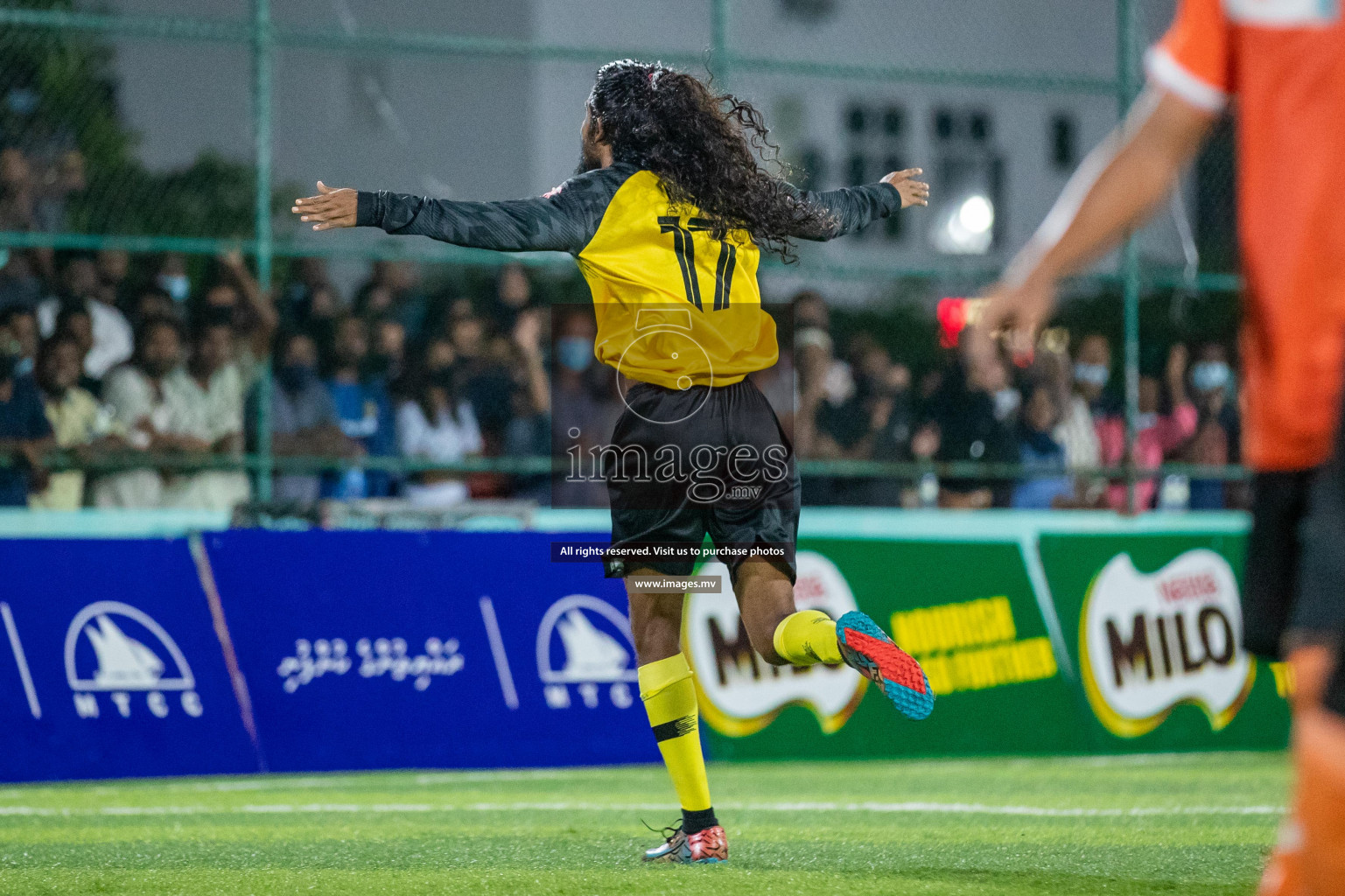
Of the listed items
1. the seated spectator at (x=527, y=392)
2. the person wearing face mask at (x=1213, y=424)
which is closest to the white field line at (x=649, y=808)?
the seated spectator at (x=527, y=392)

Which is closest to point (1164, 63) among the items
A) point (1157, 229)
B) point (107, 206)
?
point (107, 206)

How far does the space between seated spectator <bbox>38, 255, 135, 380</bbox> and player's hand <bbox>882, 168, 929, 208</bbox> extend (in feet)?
19.5

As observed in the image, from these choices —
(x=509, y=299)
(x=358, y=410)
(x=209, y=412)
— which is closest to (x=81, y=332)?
(x=209, y=412)

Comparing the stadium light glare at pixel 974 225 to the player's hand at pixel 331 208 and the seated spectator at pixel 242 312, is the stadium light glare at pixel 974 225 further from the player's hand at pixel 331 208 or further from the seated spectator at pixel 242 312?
the player's hand at pixel 331 208

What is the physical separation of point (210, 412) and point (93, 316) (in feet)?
3.10

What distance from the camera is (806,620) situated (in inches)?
198

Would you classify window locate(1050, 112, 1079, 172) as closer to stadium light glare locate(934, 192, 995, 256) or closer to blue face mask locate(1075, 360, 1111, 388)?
stadium light glare locate(934, 192, 995, 256)

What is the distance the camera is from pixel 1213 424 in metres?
12.4

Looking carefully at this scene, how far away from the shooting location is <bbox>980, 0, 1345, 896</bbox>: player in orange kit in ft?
7.37

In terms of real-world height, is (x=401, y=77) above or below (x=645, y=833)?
above

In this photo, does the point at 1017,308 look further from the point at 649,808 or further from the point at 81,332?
the point at 81,332

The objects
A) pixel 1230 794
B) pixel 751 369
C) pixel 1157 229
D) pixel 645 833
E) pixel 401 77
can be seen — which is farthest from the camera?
pixel 401 77

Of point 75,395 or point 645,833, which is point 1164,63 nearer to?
point 645,833

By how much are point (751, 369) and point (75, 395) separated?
5.86 m
